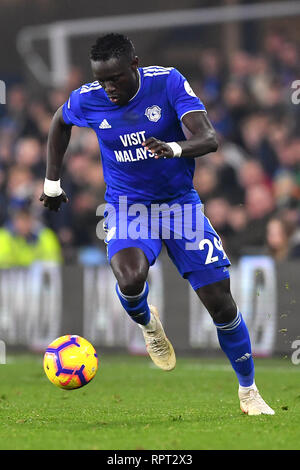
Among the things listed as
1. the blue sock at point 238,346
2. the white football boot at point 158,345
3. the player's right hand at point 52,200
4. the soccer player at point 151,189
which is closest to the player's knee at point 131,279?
the soccer player at point 151,189

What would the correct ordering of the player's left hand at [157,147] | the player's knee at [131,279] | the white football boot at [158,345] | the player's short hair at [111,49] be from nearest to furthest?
1. the player's left hand at [157,147]
2. the player's short hair at [111,49]
3. the player's knee at [131,279]
4. the white football boot at [158,345]

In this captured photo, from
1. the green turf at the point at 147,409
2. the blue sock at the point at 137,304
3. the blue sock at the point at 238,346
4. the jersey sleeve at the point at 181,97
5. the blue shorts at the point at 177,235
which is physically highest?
the jersey sleeve at the point at 181,97

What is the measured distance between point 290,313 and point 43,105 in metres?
6.83

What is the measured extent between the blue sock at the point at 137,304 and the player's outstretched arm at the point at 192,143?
1.13m

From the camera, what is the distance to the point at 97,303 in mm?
13031

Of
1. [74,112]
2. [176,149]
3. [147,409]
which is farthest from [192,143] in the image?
[147,409]

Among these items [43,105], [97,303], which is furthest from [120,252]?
[43,105]

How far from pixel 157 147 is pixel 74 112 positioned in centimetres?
124

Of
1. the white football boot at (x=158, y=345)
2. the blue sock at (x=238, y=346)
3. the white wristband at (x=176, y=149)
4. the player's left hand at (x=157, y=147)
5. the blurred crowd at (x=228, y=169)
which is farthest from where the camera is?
the blurred crowd at (x=228, y=169)

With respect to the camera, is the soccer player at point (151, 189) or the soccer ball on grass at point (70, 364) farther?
the soccer ball on grass at point (70, 364)

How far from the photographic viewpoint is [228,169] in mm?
13703

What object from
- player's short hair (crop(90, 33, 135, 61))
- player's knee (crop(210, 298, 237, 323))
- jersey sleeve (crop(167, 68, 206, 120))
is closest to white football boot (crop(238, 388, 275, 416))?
player's knee (crop(210, 298, 237, 323))

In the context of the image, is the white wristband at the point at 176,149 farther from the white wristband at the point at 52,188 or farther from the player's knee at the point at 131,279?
the white wristband at the point at 52,188

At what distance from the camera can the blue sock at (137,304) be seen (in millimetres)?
7141
